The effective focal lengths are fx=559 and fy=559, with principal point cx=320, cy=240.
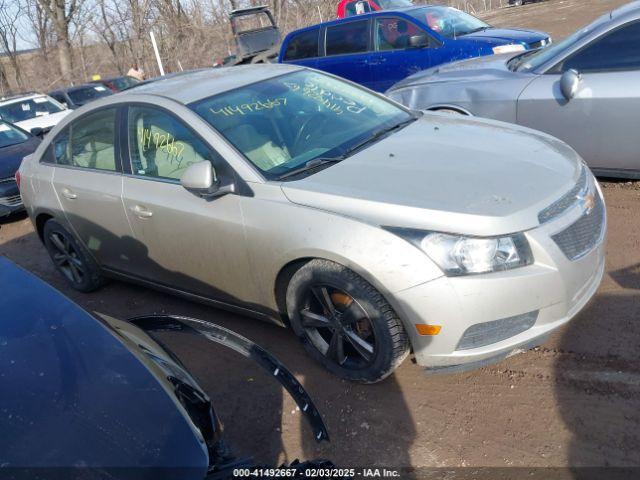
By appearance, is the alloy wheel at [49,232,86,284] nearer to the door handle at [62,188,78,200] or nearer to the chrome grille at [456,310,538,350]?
the door handle at [62,188,78,200]

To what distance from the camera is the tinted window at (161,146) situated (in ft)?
11.1

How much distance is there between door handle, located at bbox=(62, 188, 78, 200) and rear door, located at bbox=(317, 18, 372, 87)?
568 cm

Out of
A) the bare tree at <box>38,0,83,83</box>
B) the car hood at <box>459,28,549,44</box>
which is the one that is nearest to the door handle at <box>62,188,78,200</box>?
the car hood at <box>459,28,549,44</box>

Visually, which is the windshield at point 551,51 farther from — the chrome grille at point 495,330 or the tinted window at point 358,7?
the tinted window at point 358,7

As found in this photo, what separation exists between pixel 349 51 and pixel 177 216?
257 inches

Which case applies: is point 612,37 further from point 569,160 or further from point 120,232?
point 120,232

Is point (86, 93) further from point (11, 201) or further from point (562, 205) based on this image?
point (562, 205)

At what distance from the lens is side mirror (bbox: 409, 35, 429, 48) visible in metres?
8.20

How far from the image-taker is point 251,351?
2.61m

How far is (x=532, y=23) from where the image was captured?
19.2 meters

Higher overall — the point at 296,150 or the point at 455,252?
the point at 296,150

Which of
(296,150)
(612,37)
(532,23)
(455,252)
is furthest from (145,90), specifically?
(532,23)

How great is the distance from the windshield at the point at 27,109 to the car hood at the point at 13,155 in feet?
16.5

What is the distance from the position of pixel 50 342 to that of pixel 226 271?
54.3 inches
